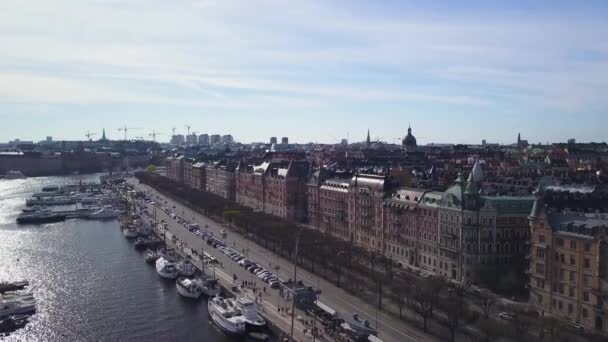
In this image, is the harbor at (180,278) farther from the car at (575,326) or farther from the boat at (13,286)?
the car at (575,326)

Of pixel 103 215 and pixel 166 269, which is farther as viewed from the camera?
pixel 103 215

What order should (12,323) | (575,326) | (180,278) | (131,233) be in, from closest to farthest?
1. (575,326)
2. (12,323)
3. (180,278)
4. (131,233)

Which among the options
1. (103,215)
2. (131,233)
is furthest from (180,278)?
(103,215)

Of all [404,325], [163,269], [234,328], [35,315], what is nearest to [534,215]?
[404,325]

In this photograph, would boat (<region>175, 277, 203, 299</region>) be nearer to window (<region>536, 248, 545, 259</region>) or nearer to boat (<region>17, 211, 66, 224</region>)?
window (<region>536, 248, 545, 259</region>)

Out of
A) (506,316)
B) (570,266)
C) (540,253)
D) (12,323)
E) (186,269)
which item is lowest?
(12,323)

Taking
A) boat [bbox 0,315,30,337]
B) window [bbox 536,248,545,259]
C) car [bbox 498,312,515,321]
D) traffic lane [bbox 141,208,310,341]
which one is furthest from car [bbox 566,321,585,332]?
boat [bbox 0,315,30,337]

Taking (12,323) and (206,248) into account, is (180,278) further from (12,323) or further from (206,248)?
(12,323)

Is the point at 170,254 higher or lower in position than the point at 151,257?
higher
